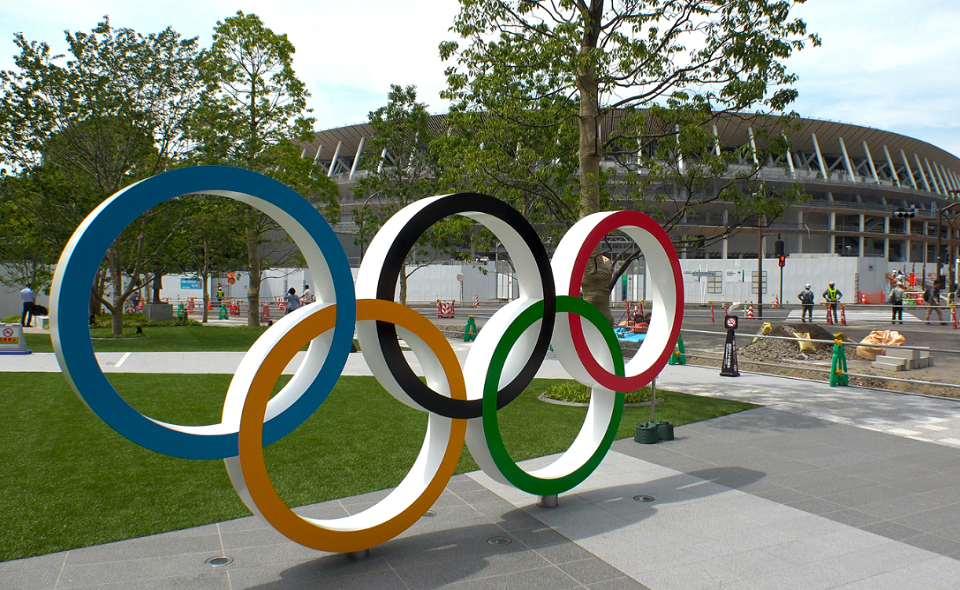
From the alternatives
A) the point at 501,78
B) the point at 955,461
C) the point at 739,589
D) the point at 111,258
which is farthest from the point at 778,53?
the point at 111,258

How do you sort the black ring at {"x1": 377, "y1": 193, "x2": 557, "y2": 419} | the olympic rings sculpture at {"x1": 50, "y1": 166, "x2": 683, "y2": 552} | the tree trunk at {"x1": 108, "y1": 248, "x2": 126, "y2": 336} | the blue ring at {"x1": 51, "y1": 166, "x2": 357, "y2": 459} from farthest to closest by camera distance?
the tree trunk at {"x1": 108, "y1": 248, "x2": 126, "y2": 336} < the black ring at {"x1": 377, "y1": 193, "x2": 557, "y2": 419} < the olympic rings sculpture at {"x1": 50, "y1": 166, "x2": 683, "y2": 552} < the blue ring at {"x1": 51, "y1": 166, "x2": 357, "y2": 459}

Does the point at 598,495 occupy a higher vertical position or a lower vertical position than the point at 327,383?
lower

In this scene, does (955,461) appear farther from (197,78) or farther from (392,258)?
(197,78)

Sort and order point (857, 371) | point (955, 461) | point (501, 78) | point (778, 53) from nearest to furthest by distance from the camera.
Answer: point (955, 461) < point (778, 53) < point (501, 78) < point (857, 371)

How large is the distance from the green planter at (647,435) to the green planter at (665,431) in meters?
0.07

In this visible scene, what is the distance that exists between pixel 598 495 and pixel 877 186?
231ft

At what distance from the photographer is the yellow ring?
4.35 m

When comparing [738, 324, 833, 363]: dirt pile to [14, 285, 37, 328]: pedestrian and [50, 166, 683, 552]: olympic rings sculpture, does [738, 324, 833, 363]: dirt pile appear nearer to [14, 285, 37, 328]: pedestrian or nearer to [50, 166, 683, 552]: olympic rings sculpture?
[50, 166, 683, 552]: olympic rings sculpture

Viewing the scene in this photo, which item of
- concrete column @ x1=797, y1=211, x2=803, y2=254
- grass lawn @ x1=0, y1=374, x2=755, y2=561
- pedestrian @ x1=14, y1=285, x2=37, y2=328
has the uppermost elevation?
concrete column @ x1=797, y1=211, x2=803, y2=254

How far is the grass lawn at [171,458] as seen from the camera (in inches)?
218

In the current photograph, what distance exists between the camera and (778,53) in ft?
33.8

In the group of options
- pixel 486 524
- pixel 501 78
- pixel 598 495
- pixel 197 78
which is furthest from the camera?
pixel 197 78

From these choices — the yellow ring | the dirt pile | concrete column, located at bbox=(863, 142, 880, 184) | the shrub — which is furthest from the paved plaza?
concrete column, located at bbox=(863, 142, 880, 184)

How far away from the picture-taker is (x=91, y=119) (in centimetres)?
1928
